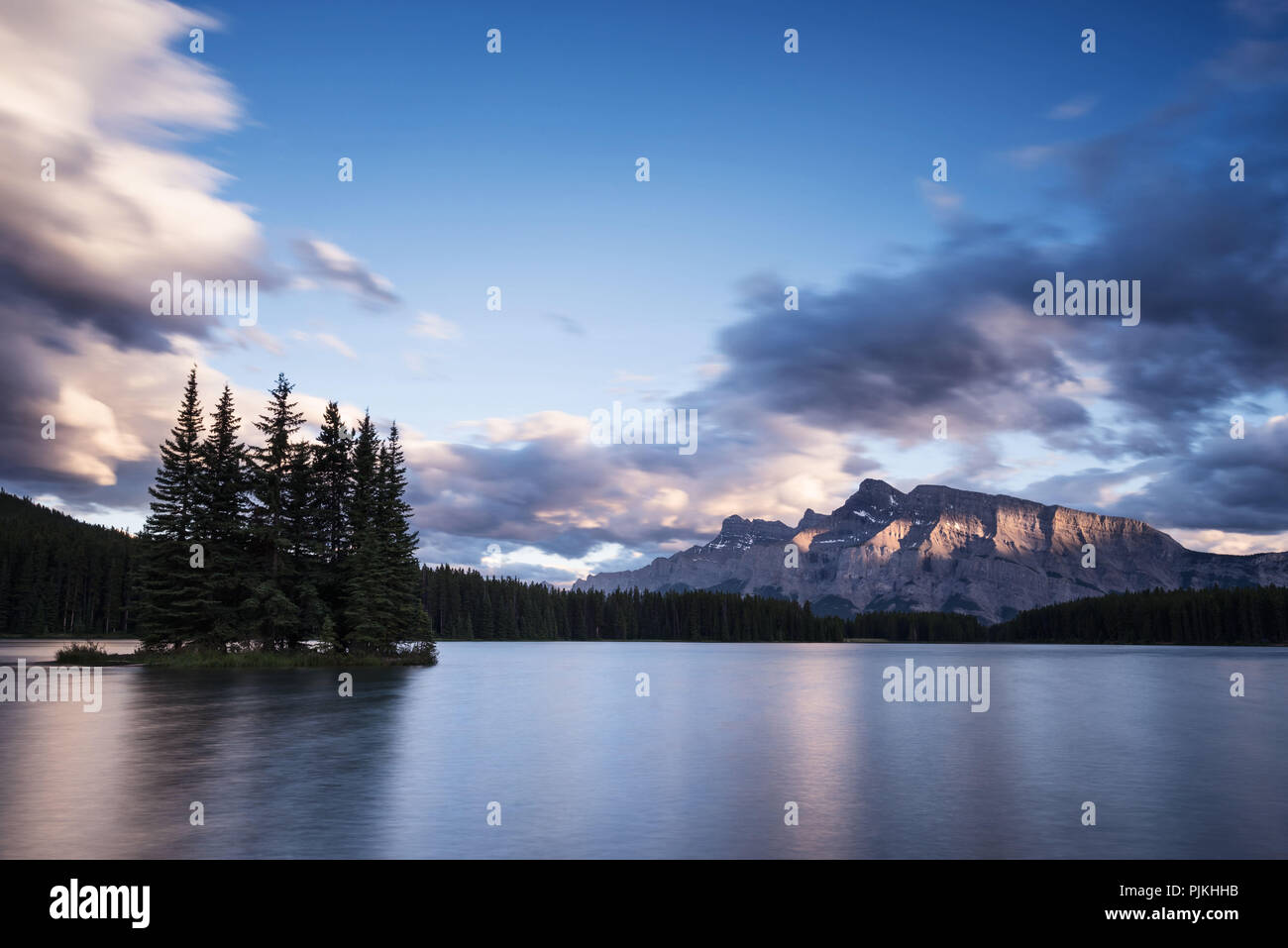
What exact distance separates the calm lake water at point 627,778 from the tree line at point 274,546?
62.8ft

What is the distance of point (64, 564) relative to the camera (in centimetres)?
16488

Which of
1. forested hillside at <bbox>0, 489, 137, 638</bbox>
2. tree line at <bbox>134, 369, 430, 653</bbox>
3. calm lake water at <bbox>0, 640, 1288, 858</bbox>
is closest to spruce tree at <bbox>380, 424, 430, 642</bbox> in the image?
tree line at <bbox>134, 369, 430, 653</bbox>

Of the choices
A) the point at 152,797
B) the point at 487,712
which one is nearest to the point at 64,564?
the point at 487,712

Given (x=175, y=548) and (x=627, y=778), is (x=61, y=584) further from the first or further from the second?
(x=627, y=778)

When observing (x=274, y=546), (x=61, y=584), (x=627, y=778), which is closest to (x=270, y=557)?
(x=274, y=546)

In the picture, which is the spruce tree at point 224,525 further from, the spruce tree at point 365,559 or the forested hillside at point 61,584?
the forested hillside at point 61,584

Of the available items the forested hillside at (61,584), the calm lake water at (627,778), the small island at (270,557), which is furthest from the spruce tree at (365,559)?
the forested hillside at (61,584)

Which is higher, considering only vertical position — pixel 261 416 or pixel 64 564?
pixel 261 416

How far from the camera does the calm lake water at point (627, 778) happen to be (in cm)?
2005

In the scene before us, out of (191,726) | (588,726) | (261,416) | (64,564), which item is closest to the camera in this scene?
(191,726)

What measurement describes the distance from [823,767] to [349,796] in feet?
52.1

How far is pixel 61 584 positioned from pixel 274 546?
12180 centimetres

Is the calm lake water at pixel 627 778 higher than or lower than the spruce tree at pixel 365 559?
lower
